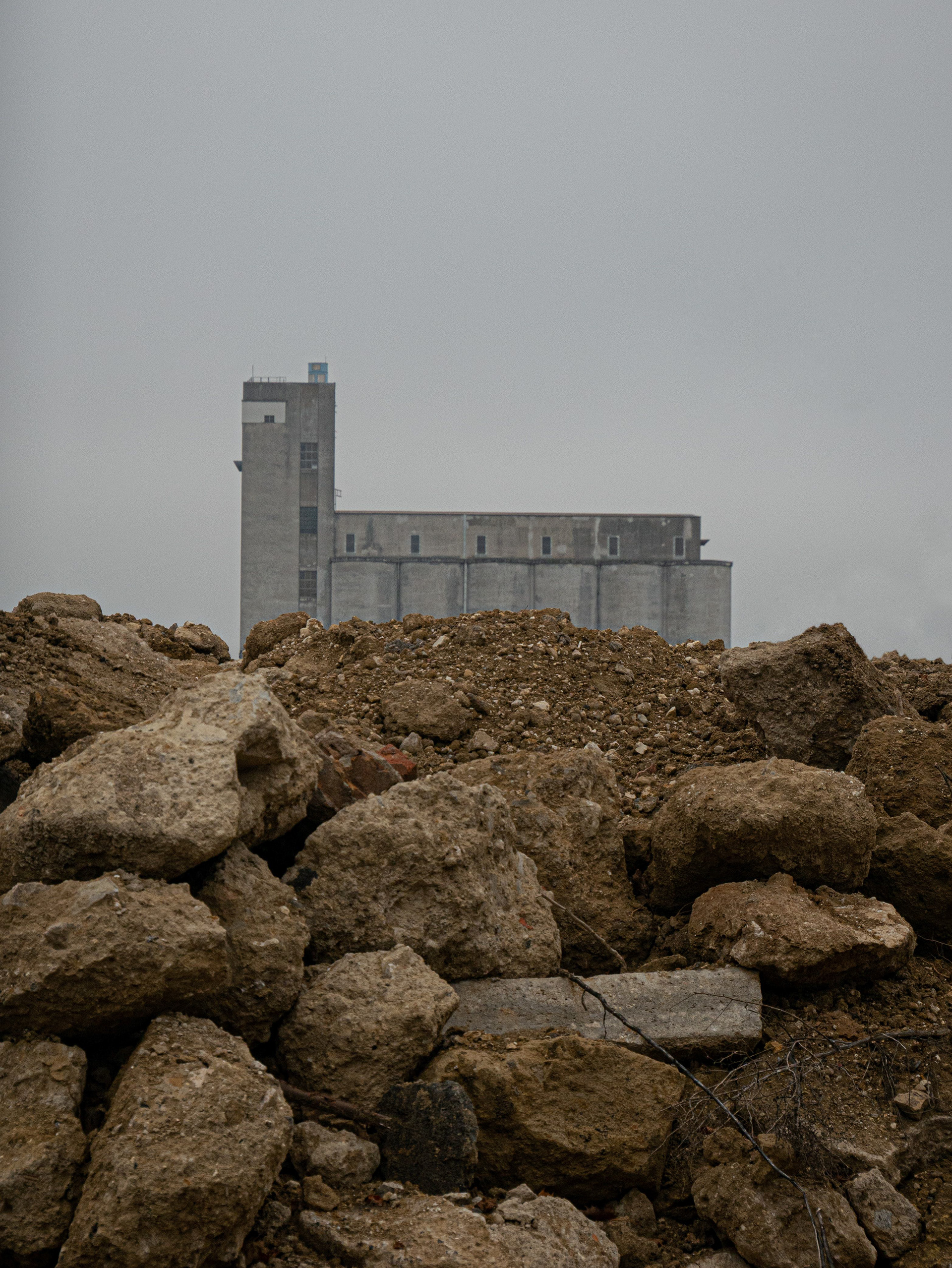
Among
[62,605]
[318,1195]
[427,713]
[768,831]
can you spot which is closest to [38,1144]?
[318,1195]

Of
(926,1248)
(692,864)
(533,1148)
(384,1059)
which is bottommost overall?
(926,1248)

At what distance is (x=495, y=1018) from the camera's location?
11.5 feet

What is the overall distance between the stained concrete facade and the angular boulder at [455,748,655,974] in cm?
4047

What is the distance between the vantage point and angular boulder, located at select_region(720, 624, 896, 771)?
5.65 meters

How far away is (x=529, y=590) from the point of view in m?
46.6

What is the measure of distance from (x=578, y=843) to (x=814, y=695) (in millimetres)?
1938

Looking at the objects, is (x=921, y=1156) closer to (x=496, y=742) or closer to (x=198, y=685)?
(x=198, y=685)

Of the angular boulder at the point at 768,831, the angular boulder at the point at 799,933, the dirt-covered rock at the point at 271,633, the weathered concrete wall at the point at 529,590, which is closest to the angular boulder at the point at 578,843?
the angular boulder at the point at 768,831

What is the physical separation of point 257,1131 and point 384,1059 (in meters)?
0.59

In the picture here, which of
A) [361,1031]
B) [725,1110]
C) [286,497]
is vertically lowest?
[725,1110]

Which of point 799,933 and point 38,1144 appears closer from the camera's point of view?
point 38,1144

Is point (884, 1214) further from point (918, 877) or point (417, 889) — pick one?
point (417, 889)

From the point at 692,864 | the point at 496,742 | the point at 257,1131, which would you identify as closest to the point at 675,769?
the point at 496,742

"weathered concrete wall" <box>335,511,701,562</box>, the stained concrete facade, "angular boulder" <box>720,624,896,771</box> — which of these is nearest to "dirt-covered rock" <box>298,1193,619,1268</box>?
"angular boulder" <box>720,624,896,771</box>
